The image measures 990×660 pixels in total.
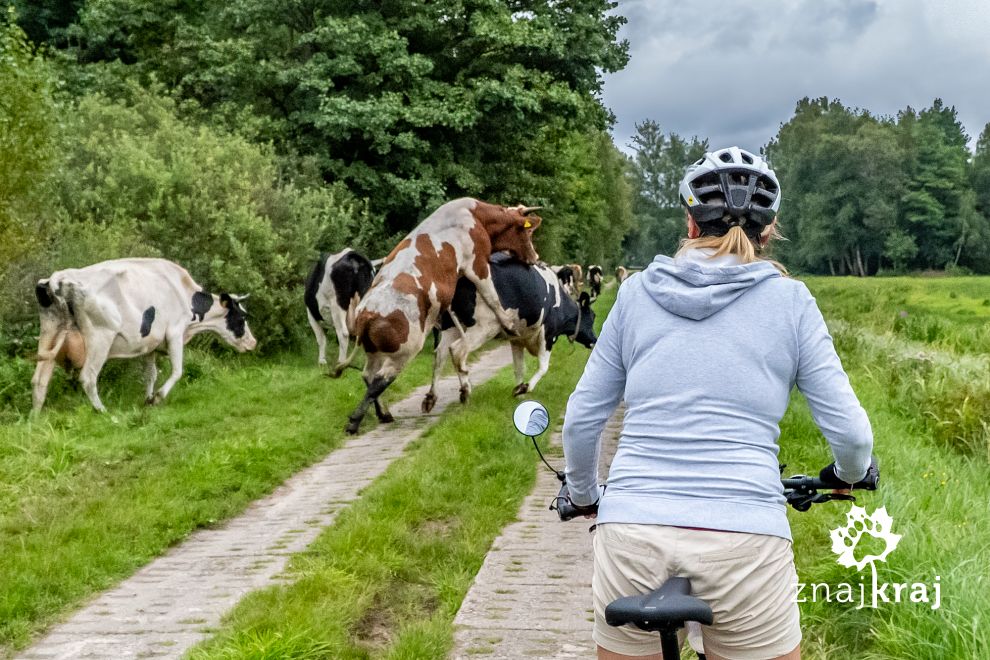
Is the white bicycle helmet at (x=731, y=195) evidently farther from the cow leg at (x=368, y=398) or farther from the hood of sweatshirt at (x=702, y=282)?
the cow leg at (x=368, y=398)

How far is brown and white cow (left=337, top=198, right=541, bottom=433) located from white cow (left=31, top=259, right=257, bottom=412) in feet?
7.93

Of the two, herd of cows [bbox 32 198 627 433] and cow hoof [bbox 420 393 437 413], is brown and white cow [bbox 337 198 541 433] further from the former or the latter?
cow hoof [bbox 420 393 437 413]

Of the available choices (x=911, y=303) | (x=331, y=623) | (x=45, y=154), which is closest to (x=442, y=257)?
(x=45, y=154)

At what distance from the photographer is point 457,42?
75.2ft

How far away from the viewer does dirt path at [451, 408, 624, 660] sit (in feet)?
16.1

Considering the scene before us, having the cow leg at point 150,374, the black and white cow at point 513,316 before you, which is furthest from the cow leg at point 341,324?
the cow leg at point 150,374

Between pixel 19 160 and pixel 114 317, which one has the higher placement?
pixel 19 160

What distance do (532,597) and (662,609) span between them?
3.50 meters

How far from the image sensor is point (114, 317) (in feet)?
37.2

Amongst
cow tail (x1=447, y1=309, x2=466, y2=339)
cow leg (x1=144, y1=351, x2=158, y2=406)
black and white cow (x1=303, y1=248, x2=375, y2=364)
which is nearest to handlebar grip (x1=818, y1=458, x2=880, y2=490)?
cow tail (x1=447, y1=309, x2=466, y2=339)

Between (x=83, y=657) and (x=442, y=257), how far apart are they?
7716 millimetres

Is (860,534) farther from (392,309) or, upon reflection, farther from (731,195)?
(392,309)

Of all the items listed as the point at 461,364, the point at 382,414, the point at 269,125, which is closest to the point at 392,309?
the point at 382,414

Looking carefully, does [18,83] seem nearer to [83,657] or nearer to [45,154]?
[45,154]
